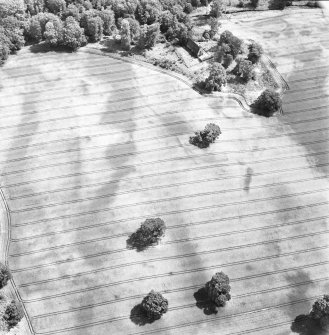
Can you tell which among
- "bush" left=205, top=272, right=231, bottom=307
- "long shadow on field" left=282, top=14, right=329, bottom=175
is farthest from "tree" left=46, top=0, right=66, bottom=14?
"bush" left=205, top=272, right=231, bottom=307

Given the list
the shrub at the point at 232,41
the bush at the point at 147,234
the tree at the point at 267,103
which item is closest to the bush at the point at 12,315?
the bush at the point at 147,234

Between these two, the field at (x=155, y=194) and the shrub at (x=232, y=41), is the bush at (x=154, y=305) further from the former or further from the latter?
the shrub at (x=232, y=41)

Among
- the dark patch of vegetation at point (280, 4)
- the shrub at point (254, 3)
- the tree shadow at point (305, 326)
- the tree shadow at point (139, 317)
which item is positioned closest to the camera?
the tree shadow at point (305, 326)

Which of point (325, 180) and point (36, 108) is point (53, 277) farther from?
point (325, 180)

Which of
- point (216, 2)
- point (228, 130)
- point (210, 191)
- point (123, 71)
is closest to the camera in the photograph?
point (210, 191)

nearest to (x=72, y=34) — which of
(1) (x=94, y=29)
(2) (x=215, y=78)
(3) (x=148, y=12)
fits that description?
(1) (x=94, y=29)

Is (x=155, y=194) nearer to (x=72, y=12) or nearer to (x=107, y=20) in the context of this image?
(x=107, y=20)

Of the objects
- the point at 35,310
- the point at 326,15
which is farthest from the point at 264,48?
the point at 35,310
